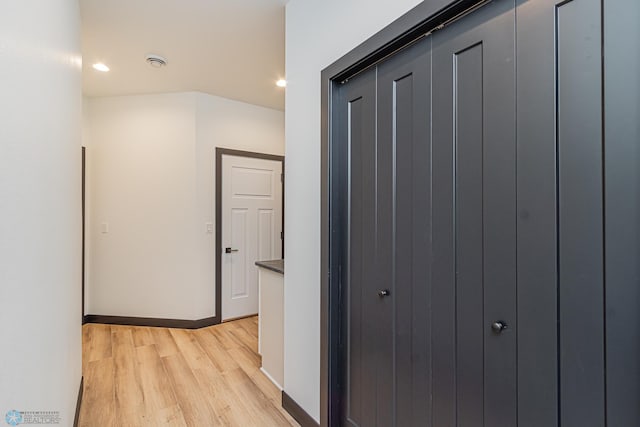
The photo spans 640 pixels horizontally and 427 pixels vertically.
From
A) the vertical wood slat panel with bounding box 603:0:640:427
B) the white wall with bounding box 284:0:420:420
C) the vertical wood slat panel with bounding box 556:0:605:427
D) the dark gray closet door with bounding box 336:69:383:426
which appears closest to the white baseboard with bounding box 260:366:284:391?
the white wall with bounding box 284:0:420:420

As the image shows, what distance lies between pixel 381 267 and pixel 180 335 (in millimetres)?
2762

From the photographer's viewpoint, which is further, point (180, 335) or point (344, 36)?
point (180, 335)

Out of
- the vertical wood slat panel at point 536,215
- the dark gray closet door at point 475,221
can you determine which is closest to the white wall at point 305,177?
the dark gray closet door at point 475,221

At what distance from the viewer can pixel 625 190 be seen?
28.4 inches

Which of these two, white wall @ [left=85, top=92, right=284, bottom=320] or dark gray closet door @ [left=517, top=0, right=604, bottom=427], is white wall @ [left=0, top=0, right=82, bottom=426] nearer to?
dark gray closet door @ [left=517, top=0, right=604, bottom=427]

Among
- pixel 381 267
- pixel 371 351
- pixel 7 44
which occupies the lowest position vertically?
pixel 371 351

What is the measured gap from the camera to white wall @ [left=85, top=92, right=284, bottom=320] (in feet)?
11.5

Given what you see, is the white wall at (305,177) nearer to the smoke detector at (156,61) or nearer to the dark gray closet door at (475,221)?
the dark gray closet door at (475,221)

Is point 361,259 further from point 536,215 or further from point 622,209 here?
point 622,209

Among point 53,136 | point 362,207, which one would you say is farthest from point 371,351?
point 53,136

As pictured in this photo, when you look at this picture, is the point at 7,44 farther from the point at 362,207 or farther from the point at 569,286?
the point at 569,286

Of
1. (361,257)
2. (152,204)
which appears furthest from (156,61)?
(361,257)

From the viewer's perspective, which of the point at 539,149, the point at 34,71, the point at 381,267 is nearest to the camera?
the point at 539,149

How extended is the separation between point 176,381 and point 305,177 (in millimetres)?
1844
